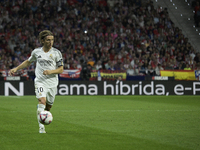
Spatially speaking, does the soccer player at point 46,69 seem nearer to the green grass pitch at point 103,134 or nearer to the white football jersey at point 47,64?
the white football jersey at point 47,64

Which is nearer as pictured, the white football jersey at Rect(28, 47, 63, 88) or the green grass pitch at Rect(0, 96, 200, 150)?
the green grass pitch at Rect(0, 96, 200, 150)

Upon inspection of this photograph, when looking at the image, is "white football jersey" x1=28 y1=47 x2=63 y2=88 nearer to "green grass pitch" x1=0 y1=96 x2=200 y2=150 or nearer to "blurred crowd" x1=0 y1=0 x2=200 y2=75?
"green grass pitch" x1=0 y1=96 x2=200 y2=150

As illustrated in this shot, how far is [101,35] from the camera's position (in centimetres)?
2467

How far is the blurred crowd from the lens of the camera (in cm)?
2191

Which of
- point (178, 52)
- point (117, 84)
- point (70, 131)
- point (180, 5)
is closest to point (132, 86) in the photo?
point (117, 84)

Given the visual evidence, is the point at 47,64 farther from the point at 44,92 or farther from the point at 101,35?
the point at 101,35

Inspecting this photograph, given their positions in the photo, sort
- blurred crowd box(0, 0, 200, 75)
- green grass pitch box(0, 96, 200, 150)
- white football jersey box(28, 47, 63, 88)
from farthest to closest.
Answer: blurred crowd box(0, 0, 200, 75) → white football jersey box(28, 47, 63, 88) → green grass pitch box(0, 96, 200, 150)

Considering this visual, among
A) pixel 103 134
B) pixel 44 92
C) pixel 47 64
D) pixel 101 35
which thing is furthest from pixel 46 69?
pixel 101 35

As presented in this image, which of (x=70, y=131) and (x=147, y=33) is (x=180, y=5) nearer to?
(x=147, y=33)

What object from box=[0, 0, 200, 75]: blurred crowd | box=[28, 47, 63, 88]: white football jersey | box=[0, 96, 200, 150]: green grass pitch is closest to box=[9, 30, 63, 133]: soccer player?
box=[28, 47, 63, 88]: white football jersey

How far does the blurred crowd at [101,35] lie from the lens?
71.9ft

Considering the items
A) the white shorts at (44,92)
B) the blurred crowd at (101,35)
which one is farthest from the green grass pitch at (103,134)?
the blurred crowd at (101,35)

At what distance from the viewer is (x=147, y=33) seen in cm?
2570

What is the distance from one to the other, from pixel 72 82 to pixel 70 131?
1329cm
